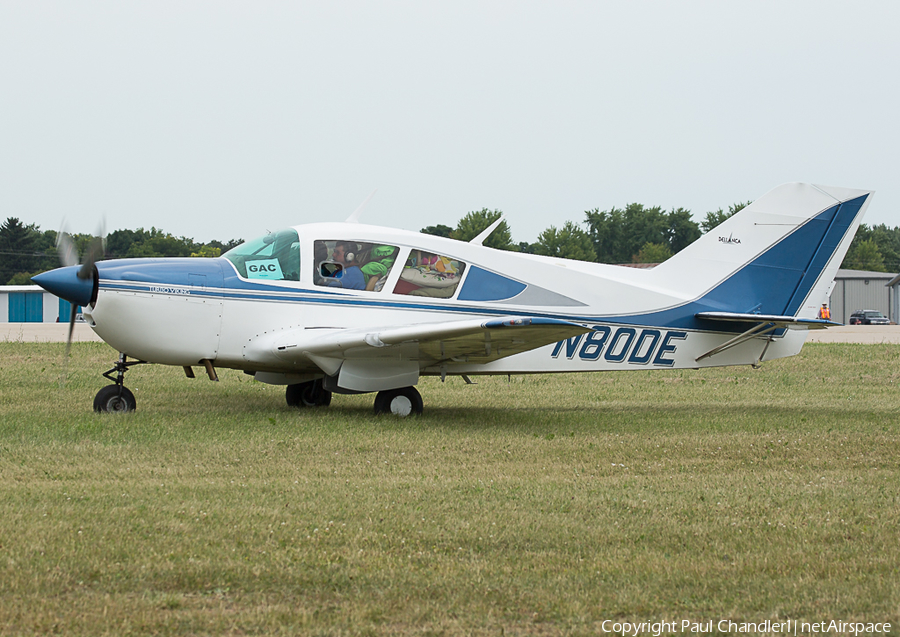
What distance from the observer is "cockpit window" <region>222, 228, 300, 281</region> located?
9.88 metres

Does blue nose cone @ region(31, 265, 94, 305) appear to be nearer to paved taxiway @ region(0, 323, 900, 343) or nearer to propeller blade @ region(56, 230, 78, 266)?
propeller blade @ region(56, 230, 78, 266)

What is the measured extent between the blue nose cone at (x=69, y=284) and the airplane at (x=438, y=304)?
2 cm

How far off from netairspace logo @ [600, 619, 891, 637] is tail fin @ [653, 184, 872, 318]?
8.33m

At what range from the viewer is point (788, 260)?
38.1ft

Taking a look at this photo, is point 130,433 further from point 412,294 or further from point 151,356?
point 412,294

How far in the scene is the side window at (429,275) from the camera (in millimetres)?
10141

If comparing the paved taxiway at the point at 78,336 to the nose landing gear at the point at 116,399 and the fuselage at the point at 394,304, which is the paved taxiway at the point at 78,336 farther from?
the fuselage at the point at 394,304

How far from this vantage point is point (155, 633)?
328 centimetres

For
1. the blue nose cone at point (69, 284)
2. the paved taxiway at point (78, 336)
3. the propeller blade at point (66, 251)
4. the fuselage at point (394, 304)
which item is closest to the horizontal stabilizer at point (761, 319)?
the fuselage at point (394, 304)

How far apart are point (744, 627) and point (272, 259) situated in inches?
298

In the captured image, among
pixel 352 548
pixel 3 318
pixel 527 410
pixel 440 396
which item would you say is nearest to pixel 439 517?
pixel 352 548

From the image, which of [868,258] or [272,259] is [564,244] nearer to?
[868,258]

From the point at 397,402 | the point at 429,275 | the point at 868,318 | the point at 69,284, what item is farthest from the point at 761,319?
the point at 868,318

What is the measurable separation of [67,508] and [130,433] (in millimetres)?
2877
